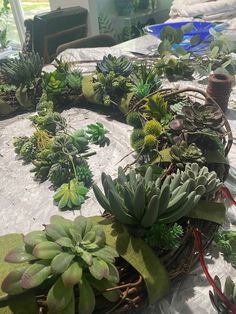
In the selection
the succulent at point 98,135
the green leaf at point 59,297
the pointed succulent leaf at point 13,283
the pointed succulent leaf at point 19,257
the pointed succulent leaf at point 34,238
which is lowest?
the succulent at point 98,135

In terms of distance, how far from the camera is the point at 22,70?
1.11 m

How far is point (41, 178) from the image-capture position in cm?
87

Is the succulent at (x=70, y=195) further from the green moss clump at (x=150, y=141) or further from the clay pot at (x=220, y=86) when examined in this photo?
the clay pot at (x=220, y=86)

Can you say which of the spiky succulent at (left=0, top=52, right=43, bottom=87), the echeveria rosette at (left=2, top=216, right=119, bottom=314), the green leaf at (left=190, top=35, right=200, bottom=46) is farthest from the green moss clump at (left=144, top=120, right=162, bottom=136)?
the green leaf at (left=190, top=35, right=200, bottom=46)

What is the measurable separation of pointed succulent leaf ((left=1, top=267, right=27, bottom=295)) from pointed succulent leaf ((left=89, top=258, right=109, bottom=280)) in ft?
0.32

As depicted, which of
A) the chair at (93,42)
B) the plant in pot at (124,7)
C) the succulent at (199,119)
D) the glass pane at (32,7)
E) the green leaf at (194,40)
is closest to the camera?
the succulent at (199,119)

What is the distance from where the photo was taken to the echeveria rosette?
0.40 metres

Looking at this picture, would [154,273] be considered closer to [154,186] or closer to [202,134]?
[154,186]

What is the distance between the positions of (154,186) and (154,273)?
5.3 inches

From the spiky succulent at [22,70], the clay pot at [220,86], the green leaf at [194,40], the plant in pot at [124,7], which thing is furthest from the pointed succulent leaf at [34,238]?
the plant in pot at [124,7]

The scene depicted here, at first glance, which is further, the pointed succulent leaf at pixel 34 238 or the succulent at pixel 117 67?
the succulent at pixel 117 67

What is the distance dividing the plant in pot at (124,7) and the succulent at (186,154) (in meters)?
2.63

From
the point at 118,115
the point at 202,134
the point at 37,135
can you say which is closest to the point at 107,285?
the point at 202,134

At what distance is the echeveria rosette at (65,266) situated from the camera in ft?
1.30
